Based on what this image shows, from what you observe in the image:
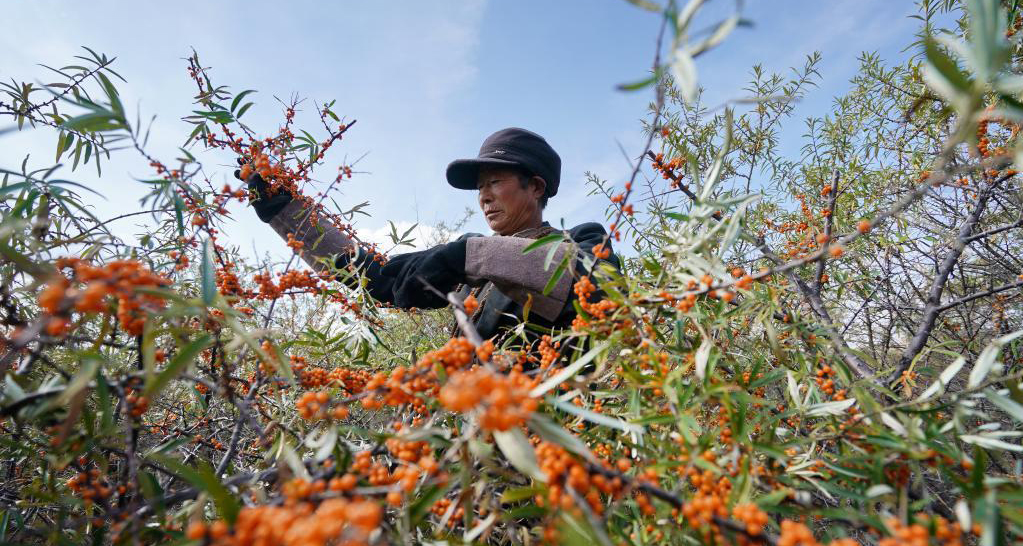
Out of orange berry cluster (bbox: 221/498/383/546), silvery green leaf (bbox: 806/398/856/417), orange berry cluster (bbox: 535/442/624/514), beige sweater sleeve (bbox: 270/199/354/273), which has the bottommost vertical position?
orange berry cluster (bbox: 221/498/383/546)

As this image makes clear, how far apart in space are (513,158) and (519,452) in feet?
7.56

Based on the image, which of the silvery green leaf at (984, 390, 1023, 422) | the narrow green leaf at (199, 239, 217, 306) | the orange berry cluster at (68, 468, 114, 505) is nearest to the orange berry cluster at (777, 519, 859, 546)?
the silvery green leaf at (984, 390, 1023, 422)

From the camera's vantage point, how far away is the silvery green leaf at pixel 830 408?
2.85 feet

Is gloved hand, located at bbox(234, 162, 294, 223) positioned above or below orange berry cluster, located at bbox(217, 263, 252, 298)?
above

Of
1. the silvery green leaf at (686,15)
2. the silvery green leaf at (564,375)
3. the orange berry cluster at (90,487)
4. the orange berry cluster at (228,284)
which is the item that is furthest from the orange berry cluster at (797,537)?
the orange berry cluster at (228,284)

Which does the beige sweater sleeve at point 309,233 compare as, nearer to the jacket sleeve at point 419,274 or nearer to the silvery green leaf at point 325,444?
the jacket sleeve at point 419,274

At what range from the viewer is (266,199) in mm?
2475

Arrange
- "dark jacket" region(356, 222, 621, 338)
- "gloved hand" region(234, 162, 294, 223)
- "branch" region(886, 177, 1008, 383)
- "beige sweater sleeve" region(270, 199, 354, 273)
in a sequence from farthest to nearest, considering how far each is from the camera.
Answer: "beige sweater sleeve" region(270, 199, 354, 273) → "gloved hand" region(234, 162, 294, 223) → "dark jacket" region(356, 222, 621, 338) → "branch" region(886, 177, 1008, 383)

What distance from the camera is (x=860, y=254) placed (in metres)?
2.62

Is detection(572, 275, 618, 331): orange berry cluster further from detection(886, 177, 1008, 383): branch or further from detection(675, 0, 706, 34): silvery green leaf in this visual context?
detection(886, 177, 1008, 383): branch

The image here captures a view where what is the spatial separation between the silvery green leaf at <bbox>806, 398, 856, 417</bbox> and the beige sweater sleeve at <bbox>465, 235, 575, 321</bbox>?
37.9 inches

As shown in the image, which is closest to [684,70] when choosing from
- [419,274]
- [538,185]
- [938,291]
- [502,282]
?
[502,282]

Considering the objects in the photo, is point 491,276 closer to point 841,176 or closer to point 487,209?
point 487,209

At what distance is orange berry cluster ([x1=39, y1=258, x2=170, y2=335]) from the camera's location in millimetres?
591
